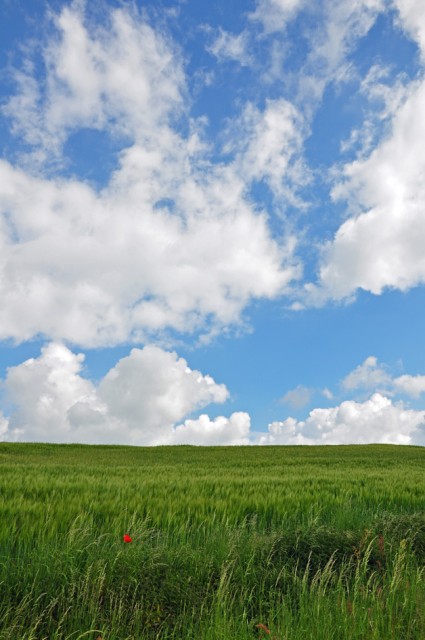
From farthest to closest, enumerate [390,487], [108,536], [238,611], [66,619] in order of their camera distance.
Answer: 1. [390,487]
2. [108,536]
3. [238,611]
4. [66,619]

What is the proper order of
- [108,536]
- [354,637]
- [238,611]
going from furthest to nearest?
[108,536] < [238,611] < [354,637]

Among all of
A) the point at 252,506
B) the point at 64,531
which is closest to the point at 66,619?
the point at 64,531

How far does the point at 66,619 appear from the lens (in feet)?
14.3

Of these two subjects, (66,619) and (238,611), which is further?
(238,611)

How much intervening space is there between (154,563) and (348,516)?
4.22m

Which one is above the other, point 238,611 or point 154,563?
point 154,563

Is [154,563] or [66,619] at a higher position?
[154,563]

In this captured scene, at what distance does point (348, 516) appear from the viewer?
26.3ft

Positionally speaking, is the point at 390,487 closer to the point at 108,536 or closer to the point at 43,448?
the point at 108,536

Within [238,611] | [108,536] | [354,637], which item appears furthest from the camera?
[108,536]

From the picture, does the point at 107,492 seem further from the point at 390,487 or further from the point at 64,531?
the point at 390,487

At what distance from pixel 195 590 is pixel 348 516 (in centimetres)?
395

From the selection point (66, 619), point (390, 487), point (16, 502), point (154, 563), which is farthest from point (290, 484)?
point (66, 619)

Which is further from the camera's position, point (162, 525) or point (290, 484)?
point (290, 484)
